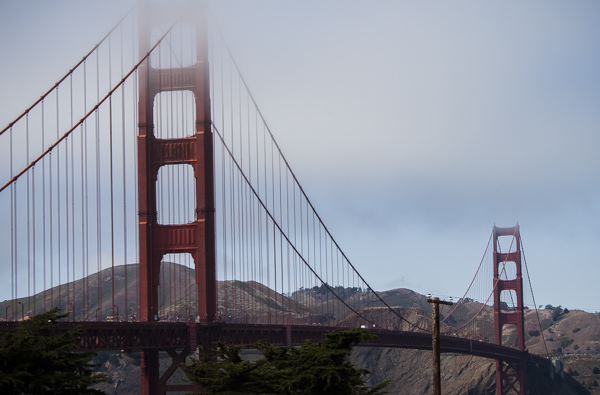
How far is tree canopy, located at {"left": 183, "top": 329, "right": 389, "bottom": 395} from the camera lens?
1551 inches

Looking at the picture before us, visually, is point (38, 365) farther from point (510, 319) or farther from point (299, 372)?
point (510, 319)

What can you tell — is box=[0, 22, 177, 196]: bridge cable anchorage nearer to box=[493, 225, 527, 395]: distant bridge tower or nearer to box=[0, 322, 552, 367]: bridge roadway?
box=[0, 322, 552, 367]: bridge roadway

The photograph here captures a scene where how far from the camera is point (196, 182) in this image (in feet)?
217

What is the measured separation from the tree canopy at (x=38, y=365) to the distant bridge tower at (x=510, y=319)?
11547 cm

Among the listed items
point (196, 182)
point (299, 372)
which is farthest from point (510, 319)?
point (299, 372)

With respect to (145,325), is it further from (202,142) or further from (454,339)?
(454,339)

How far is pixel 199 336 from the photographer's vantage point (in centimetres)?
6506

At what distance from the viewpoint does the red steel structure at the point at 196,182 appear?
65188mm

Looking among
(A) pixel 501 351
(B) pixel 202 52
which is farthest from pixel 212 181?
(A) pixel 501 351

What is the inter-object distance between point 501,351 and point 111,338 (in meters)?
94.2

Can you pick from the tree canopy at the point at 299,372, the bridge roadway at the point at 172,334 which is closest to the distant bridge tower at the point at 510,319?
the bridge roadway at the point at 172,334

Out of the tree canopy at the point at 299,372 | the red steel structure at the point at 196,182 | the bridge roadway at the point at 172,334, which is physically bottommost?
the tree canopy at the point at 299,372

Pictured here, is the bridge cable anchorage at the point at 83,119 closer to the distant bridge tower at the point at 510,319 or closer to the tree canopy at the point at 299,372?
the tree canopy at the point at 299,372

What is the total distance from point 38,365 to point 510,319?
13000 cm
